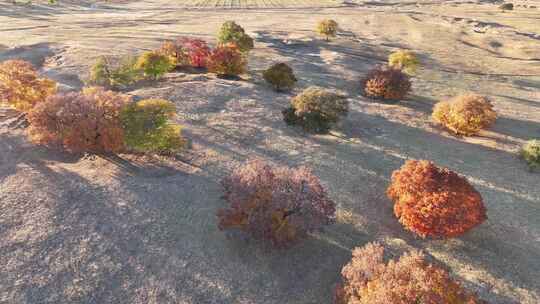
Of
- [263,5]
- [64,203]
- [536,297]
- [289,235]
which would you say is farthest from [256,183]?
[263,5]

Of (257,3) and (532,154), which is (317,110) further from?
(257,3)

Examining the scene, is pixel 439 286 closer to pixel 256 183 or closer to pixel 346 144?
pixel 256 183

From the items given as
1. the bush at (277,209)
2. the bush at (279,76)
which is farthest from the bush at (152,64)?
the bush at (277,209)

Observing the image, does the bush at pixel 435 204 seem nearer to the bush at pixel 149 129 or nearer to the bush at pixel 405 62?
the bush at pixel 149 129

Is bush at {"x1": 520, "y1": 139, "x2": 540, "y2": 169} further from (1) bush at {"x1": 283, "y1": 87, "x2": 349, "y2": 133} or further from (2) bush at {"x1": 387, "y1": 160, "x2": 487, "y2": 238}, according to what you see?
(1) bush at {"x1": 283, "y1": 87, "x2": 349, "y2": 133}

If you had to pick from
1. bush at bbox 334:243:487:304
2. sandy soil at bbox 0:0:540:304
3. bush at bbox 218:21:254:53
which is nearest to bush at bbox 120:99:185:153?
sandy soil at bbox 0:0:540:304
